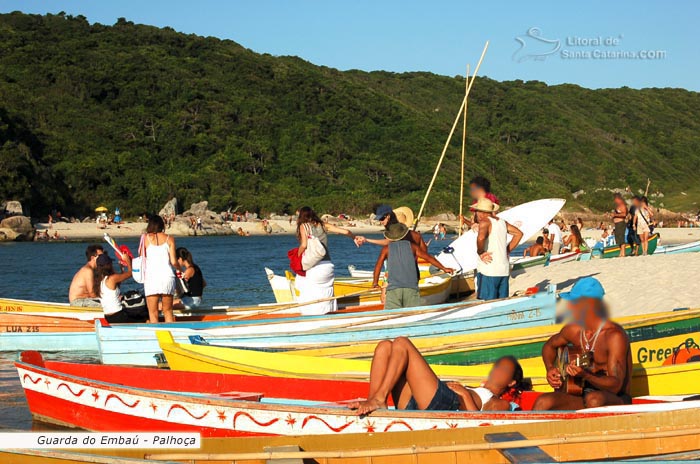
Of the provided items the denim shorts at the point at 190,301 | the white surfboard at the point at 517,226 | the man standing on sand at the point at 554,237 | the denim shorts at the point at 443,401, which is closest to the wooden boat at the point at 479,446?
the denim shorts at the point at 443,401

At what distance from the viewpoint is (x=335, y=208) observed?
7725cm

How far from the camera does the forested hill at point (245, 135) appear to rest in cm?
7156

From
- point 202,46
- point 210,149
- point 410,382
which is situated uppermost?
point 202,46

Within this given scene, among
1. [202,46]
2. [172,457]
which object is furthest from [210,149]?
[172,457]

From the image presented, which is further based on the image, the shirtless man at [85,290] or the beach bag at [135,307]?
the shirtless man at [85,290]

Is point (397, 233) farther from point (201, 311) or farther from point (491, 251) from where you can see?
point (201, 311)

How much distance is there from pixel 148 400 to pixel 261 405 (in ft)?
3.76

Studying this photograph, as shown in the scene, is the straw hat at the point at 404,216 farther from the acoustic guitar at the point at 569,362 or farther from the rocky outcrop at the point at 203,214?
the rocky outcrop at the point at 203,214

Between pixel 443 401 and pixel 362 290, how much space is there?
9.58m

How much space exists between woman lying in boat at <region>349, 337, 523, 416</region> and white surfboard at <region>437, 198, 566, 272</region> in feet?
26.2

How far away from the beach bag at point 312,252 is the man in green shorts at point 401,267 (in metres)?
0.95

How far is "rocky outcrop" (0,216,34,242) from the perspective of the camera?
2188 inches

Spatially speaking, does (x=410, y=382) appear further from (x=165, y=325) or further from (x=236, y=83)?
(x=236, y=83)

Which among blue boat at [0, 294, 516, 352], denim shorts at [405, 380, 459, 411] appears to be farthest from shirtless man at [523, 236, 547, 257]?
denim shorts at [405, 380, 459, 411]
